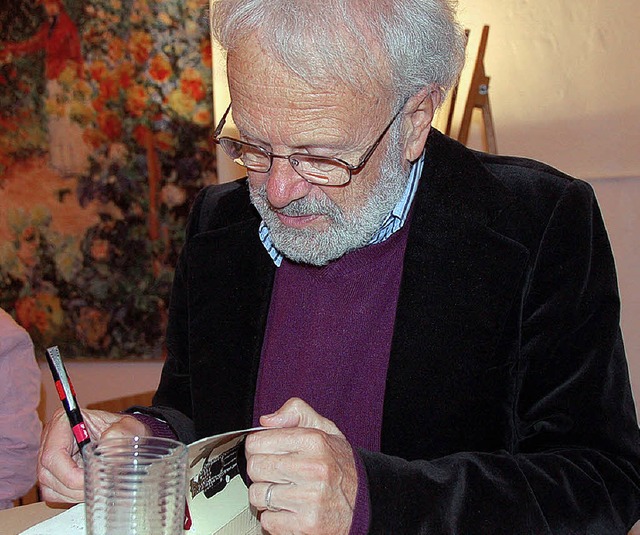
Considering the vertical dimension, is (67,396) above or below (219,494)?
above

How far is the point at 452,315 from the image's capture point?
1723 millimetres

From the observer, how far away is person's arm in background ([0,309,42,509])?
2701 mm

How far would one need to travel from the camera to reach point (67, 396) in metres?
1.47

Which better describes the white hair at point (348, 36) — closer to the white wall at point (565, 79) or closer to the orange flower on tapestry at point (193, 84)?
the white wall at point (565, 79)

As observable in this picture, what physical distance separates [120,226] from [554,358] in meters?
3.48

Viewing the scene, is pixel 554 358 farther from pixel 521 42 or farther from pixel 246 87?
pixel 521 42

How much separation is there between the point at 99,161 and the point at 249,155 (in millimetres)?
3253

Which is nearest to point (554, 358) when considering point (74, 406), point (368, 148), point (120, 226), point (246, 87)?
point (368, 148)

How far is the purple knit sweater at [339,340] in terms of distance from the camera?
1.73 meters

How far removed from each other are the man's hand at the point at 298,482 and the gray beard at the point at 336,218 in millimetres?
450

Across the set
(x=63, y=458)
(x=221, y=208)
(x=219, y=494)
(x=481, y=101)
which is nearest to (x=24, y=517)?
(x=63, y=458)

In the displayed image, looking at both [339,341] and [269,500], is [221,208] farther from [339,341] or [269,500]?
[269,500]

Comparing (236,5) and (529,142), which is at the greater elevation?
(236,5)

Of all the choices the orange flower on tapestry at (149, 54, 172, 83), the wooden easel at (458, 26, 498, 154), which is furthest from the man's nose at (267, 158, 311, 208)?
the orange flower on tapestry at (149, 54, 172, 83)
